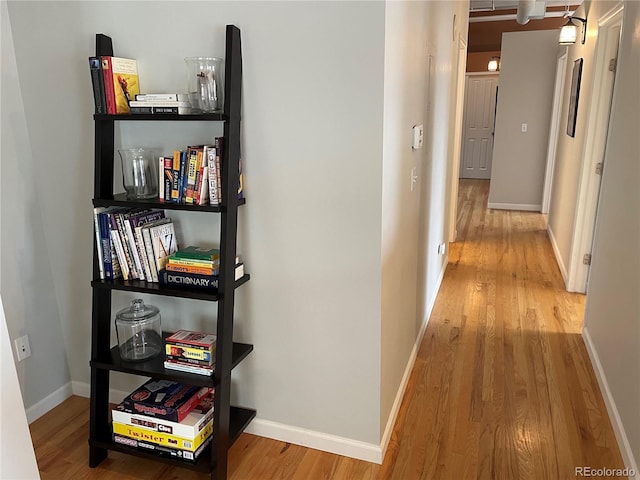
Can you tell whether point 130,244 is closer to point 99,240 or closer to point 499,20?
point 99,240

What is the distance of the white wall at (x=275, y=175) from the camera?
1.74 m

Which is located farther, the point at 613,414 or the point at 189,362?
the point at 613,414

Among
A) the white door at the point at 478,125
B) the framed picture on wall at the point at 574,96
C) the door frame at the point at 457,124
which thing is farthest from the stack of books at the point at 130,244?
the white door at the point at 478,125

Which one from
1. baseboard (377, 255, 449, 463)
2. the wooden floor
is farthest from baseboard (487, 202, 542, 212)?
baseboard (377, 255, 449, 463)

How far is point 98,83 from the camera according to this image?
1.84 m

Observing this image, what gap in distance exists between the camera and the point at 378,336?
1921mm

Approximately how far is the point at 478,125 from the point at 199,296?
8965mm

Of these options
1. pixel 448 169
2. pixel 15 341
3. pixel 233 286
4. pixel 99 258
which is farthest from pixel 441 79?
pixel 15 341

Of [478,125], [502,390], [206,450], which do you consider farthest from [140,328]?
[478,125]

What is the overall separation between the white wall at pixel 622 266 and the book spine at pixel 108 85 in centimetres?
221

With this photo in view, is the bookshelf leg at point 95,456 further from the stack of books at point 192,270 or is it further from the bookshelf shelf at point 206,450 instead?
the stack of books at point 192,270

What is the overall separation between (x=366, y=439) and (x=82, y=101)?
186cm

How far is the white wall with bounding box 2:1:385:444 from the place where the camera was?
5.70 ft
